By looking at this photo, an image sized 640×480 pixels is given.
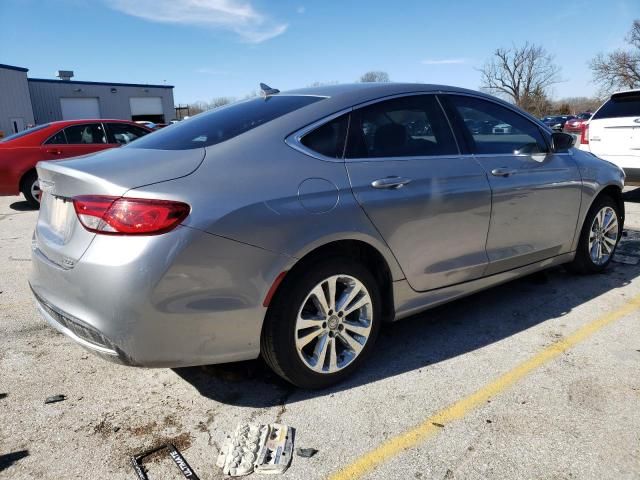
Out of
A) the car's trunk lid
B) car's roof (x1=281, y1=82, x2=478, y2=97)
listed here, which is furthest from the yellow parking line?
car's roof (x1=281, y1=82, x2=478, y2=97)

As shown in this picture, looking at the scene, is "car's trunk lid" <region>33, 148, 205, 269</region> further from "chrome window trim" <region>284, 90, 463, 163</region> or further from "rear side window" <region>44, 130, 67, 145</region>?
"rear side window" <region>44, 130, 67, 145</region>

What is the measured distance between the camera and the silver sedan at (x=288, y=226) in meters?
2.14

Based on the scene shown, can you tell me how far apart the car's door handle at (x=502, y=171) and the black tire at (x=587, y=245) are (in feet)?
4.02

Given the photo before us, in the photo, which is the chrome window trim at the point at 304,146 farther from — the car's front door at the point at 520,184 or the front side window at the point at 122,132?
the front side window at the point at 122,132

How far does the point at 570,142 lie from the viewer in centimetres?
390

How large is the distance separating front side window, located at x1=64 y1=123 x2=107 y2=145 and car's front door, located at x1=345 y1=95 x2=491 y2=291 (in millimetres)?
7687

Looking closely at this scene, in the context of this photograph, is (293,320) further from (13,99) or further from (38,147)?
(13,99)

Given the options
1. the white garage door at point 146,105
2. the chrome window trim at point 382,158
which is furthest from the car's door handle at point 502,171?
the white garage door at point 146,105

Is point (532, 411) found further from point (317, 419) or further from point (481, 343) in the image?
point (317, 419)

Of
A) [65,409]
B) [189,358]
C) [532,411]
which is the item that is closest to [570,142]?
[532,411]

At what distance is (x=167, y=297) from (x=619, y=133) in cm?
760

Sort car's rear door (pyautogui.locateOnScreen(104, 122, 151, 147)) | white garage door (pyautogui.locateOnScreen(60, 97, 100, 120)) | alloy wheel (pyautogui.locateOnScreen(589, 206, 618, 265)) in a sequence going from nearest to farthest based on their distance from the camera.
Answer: alloy wheel (pyautogui.locateOnScreen(589, 206, 618, 265)) < car's rear door (pyautogui.locateOnScreen(104, 122, 151, 147)) < white garage door (pyautogui.locateOnScreen(60, 97, 100, 120))

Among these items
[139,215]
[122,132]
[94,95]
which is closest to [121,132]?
[122,132]

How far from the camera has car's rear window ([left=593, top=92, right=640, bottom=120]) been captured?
7.37m
